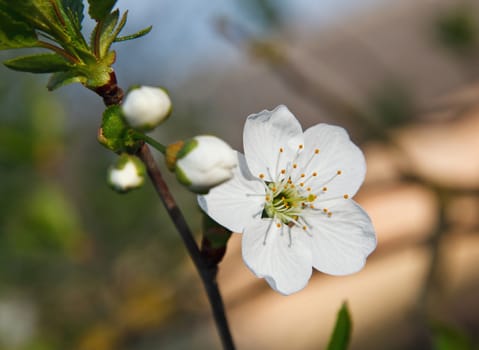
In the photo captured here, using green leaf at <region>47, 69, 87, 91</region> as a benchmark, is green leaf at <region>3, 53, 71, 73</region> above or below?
above

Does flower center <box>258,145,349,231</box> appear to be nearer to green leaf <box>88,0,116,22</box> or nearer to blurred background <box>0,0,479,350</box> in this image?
green leaf <box>88,0,116,22</box>

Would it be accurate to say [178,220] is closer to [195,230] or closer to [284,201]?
[284,201]

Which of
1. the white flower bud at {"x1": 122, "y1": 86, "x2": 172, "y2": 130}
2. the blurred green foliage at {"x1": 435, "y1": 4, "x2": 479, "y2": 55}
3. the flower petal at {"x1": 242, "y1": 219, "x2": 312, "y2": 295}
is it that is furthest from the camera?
the blurred green foliage at {"x1": 435, "y1": 4, "x2": 479, "y2": 55}

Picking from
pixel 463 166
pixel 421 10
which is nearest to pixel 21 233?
pixel 463 166

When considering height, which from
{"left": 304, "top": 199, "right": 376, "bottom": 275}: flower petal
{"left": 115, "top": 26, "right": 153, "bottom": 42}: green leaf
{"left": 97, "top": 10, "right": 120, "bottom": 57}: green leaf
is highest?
{"left": 97, "top": 10, "right": 120, "bottom": 57}: green leaf

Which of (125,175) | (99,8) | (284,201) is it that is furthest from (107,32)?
(284,201)

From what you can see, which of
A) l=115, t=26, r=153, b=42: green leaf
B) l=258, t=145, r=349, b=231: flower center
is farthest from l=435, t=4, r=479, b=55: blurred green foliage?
l=115, t=26, r=153, b=42: green leaf

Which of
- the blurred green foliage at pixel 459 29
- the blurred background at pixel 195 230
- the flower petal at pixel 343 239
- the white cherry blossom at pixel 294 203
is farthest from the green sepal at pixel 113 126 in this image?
the blurred green foliage at pixel 459 29

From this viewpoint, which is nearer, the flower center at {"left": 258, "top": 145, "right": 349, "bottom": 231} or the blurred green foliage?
the flower center at {"left": 258, "top": 145, "right": 349, "bottom": 231}

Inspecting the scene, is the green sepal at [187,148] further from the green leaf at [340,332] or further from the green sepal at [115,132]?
the green leaf at [340,332]
